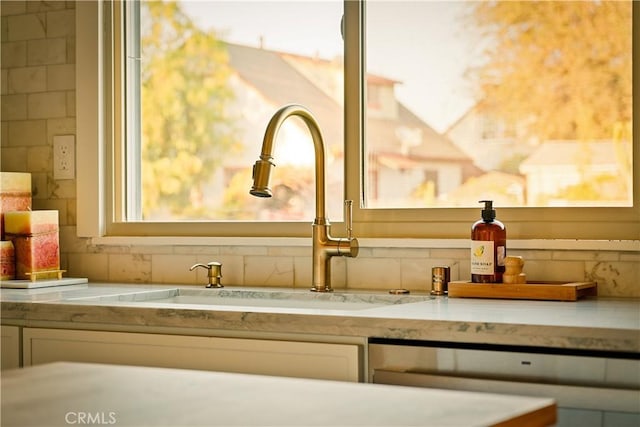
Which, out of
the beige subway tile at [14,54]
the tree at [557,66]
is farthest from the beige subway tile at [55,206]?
the tree at [557,66]

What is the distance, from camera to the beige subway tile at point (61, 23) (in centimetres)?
329

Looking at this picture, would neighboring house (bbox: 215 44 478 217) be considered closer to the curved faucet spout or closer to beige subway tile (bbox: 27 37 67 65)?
the curved faucet spout

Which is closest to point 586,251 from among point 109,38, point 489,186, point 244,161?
point 489,186

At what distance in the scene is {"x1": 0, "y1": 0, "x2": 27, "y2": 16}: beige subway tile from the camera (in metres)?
3.39

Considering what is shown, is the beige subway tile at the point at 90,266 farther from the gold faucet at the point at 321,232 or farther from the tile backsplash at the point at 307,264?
the gold faucet at the point at 321,232

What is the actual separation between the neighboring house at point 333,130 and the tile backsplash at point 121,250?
0.65ft

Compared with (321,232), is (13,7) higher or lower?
higher

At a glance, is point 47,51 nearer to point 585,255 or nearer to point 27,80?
point 27,80

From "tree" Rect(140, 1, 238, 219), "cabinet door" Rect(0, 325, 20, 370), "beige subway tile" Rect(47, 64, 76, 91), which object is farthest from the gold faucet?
"beige subway tile" Rect(47, 64, 76, 91)

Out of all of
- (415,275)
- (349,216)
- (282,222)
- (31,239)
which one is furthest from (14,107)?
(415,275)

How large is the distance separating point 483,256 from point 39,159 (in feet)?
5.72

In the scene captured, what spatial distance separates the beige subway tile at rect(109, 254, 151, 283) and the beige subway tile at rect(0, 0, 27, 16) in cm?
98

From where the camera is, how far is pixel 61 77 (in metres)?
3.29

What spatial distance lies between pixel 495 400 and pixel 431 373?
936mm
